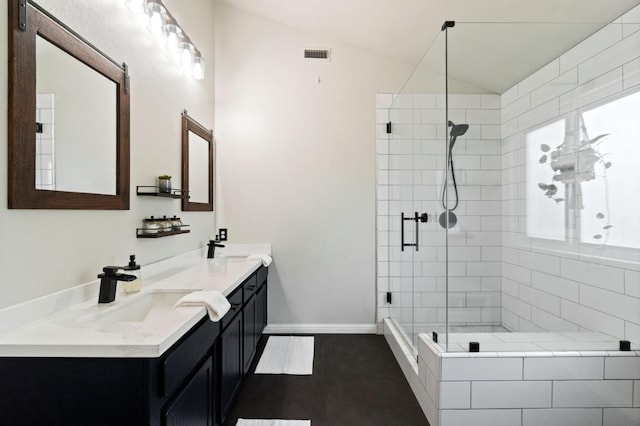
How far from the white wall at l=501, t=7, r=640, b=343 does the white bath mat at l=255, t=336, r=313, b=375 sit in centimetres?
156

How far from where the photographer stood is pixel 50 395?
1.00 metres

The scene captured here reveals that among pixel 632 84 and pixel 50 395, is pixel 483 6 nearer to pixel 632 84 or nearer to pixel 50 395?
pixel 632 84

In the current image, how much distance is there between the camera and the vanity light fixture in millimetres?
1971

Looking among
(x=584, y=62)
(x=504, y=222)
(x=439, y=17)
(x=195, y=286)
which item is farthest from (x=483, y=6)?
(x=195, y=286)

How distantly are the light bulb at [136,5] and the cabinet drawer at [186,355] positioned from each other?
168 cm

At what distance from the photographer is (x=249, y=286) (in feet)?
8.12

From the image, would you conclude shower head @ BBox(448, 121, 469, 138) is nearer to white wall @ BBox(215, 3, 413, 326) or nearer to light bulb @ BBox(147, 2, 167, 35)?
white wall @ BBox(215, 3, 413, 326)

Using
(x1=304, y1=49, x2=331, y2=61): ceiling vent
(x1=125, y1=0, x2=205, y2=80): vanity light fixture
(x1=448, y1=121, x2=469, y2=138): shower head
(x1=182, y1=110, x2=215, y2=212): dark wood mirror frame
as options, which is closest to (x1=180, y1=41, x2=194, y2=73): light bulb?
(x1=125, y1=0, x2=205, y2=80): vanity light fixture

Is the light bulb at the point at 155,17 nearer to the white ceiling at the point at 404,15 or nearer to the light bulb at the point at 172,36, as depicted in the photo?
the light bulb at the point at 172,36

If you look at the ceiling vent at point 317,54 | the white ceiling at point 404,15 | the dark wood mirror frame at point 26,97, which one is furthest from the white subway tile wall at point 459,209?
the dark wood mirror frame at point 26,97

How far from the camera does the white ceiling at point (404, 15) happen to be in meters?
2.07

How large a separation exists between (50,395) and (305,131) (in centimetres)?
290

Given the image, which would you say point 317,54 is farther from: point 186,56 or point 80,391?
point 80,391

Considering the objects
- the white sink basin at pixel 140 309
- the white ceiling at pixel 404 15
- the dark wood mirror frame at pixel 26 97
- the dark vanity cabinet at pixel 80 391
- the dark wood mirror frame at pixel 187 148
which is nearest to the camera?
the dark vanity cabinet at pixel 80 391
